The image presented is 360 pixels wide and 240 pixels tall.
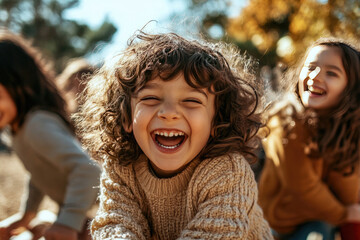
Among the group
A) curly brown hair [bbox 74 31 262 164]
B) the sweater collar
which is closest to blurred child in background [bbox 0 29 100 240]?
curly brown hair [bbox 74 31 262 164]

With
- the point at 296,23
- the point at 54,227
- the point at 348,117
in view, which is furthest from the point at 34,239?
the point at 296,23

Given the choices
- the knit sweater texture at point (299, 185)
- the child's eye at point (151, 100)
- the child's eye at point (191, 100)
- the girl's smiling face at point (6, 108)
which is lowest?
the knit sweater texture at point (299, 185)

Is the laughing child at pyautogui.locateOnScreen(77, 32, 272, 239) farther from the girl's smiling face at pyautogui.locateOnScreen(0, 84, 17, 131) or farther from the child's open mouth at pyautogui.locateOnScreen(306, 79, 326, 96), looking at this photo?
the girl's smiling face at pyautogui.locateOnScreen(0, 84, 17, 131)

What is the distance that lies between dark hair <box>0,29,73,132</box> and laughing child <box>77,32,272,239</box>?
0.83 metres

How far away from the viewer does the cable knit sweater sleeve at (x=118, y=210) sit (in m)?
1.51

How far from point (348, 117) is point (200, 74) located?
1029 mm

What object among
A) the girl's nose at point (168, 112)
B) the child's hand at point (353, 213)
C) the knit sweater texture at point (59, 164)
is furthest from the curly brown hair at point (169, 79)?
the child's hand at point (353, 213)

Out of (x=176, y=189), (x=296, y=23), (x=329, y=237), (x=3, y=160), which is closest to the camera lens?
(x=176, y=189)

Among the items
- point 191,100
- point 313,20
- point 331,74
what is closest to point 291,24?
point 313,20

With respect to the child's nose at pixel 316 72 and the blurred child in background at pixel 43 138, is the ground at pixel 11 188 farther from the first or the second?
the child's nose at pixel 316 72

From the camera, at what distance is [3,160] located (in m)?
8.12

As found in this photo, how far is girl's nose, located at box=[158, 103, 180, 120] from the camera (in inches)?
56.2

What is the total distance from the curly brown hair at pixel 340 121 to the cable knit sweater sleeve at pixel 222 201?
0.74 m

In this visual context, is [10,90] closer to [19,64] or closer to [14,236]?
[19,64]
